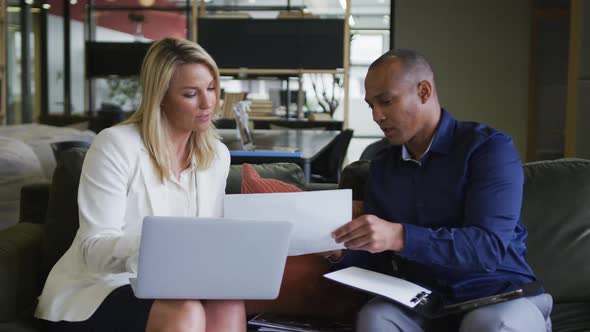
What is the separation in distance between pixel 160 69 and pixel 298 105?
22.4 ft

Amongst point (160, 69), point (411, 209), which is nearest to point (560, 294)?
point (411, 209)

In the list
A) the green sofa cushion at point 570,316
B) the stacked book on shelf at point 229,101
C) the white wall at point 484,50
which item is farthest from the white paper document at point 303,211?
the white wall at point 484,50

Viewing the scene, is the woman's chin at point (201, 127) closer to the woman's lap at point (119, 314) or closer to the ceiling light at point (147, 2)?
the woman's lap at point (119, 314)

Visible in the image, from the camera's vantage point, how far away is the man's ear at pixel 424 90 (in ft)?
7.36

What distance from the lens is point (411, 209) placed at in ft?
7.31

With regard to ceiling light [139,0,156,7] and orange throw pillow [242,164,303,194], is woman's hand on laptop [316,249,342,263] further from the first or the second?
ceiling light [139,0,156,7]

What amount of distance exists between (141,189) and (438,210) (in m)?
0.92

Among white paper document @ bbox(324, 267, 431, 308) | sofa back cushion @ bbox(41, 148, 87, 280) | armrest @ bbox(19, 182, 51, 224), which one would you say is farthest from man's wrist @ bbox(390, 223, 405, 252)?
armrest @ bbox(19, 182, 51, 224)

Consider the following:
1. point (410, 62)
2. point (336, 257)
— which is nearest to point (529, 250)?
point (336, 257)

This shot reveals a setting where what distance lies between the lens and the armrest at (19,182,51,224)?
2834 mm

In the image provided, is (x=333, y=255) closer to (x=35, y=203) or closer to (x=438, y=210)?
(x=438, y=210)

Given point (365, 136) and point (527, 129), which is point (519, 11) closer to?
point (527, 129)

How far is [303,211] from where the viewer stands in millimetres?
1859

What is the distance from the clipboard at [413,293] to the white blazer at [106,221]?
57 centimetres
